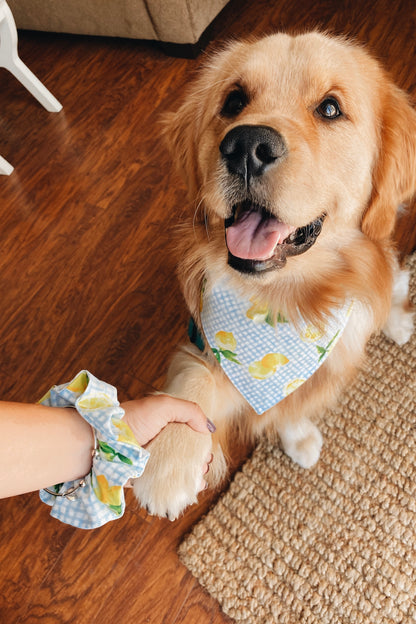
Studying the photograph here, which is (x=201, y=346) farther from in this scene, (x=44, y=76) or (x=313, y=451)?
(x=44, y=76)

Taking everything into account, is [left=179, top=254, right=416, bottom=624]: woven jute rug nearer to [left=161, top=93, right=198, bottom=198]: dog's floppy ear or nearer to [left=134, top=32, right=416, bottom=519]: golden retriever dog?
[left=134, top=32, right=416, bottom=519]: golden retriever dog

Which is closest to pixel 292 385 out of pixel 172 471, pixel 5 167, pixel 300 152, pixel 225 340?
pixel 225 340

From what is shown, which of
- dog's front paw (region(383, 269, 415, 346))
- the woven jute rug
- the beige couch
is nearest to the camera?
the woven jute rug

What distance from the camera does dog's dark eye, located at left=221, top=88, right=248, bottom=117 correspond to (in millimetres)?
1095

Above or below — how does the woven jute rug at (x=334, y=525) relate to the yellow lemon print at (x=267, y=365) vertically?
below

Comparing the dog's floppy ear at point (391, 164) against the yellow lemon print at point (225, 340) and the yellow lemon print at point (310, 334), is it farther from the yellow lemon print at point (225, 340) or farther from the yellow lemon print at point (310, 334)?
the yellow lemon print at point (225, 340)

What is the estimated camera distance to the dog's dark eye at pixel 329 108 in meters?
1.03

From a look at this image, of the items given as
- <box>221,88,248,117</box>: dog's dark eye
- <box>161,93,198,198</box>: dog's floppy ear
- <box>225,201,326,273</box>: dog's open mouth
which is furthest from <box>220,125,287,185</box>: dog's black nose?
<box>161,93,198,198</box>: dog's floppy ear

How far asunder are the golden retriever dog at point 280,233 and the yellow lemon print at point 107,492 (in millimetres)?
206

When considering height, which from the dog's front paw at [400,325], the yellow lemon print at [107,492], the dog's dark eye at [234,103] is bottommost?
the dog's front paw at [400,325]

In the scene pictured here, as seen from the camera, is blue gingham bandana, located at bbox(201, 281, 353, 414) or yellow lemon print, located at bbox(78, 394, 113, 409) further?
blue gingham bandana, located at bbox(201, 281, 353, 414)

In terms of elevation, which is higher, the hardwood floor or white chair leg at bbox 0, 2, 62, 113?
white chair leg at bbox 0, 2, 62, 113

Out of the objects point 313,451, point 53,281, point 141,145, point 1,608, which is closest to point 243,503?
point 313,451

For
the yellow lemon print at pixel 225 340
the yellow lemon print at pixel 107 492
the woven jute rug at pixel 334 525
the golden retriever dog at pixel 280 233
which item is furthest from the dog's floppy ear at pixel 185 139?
the woven jute rug at pixel 334 525
